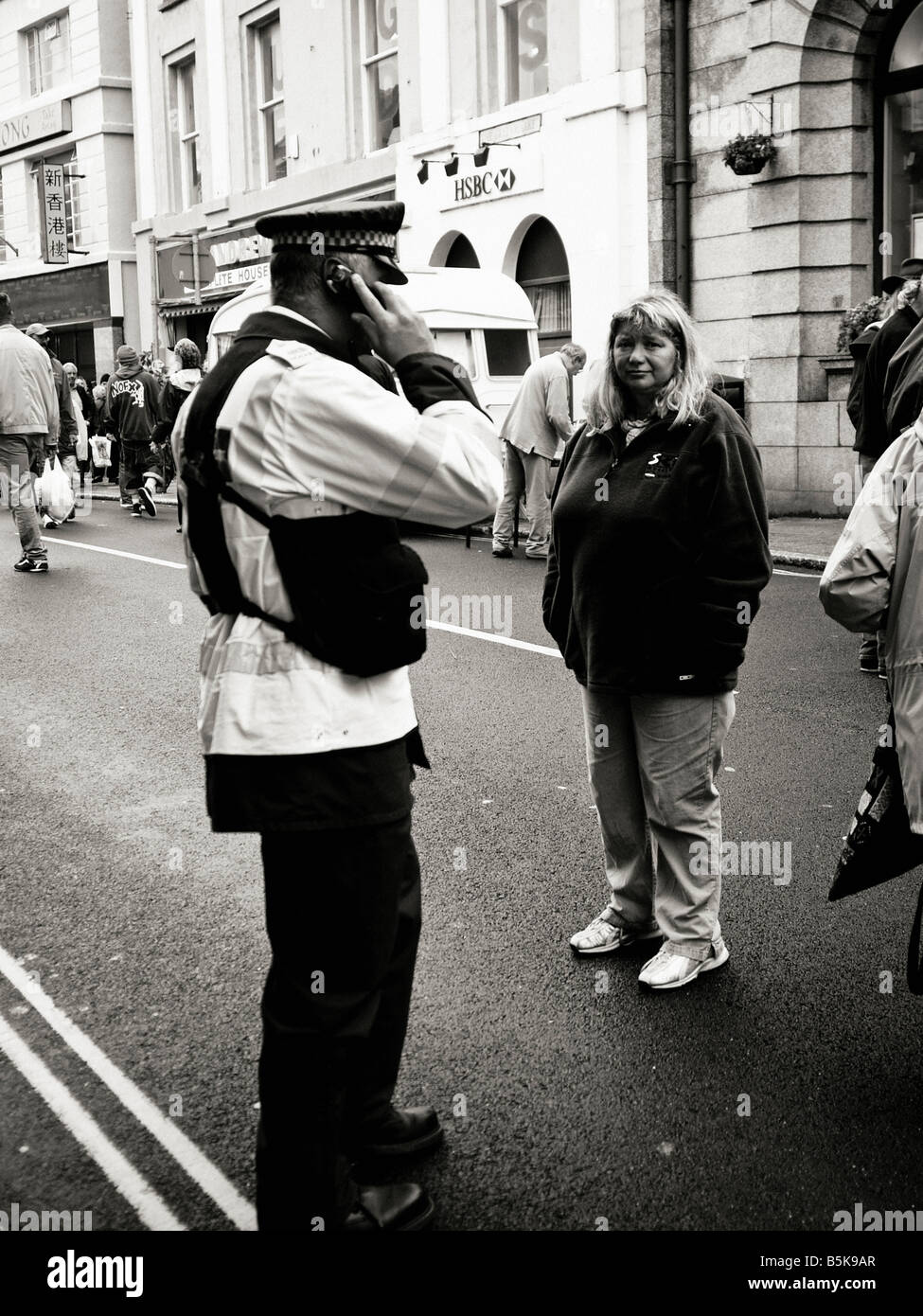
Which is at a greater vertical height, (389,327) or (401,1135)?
(389,327)

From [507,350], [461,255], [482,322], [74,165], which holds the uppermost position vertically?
[74,165]

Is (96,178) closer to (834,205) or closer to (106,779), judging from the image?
(834,205)

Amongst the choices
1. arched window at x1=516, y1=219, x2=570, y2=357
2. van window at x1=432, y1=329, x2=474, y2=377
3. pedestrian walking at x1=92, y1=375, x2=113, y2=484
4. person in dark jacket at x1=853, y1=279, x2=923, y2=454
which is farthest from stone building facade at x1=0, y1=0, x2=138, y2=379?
person in dark jacket at x1=853, y1=279, x2=923, y2=454

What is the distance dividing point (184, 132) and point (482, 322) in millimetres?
13665

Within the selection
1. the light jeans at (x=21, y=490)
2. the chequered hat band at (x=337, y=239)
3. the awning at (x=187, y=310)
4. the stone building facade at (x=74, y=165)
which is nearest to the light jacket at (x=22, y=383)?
the light jeans at (x=21, y=490)

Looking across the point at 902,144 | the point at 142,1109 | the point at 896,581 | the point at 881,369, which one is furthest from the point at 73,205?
the point at 896,581

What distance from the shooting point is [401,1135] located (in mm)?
3225

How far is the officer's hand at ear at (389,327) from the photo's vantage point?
2.69 m

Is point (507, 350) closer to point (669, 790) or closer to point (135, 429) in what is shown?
point (135, 429)

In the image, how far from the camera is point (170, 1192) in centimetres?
310

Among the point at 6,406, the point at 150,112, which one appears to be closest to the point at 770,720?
the point at 6,406

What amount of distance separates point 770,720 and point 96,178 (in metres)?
26.9

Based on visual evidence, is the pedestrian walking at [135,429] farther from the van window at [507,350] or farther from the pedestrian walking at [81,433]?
the van window at [507,350]

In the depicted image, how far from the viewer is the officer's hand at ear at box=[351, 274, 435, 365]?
2.69 meters
